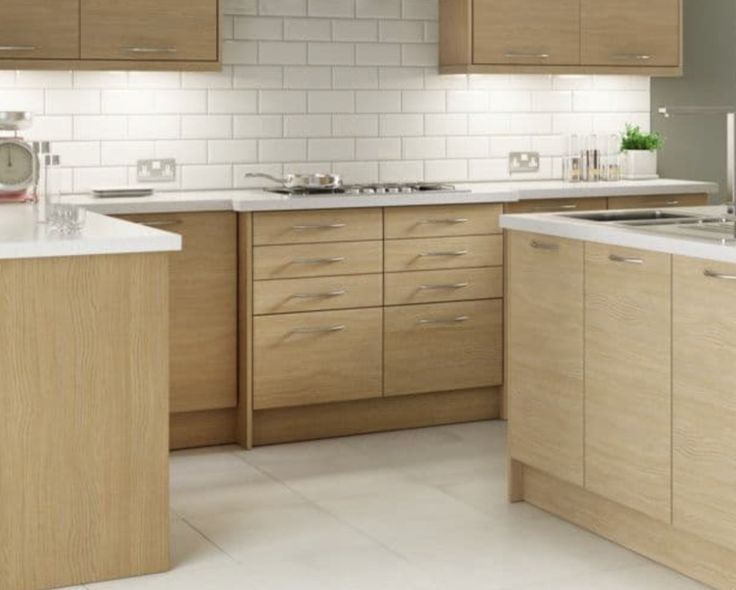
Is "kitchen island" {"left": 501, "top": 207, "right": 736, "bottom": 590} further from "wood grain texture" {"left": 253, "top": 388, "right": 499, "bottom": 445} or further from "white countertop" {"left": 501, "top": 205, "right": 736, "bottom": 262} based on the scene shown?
"wood grain texture" {"left": 253, "top": 388, "right": 499, "bottom": 445}

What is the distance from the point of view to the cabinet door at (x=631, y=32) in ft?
21.6

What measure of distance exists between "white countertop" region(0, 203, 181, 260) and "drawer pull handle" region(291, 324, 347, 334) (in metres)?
1.53

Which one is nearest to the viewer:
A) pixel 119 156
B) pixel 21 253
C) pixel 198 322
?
pixel 21 253

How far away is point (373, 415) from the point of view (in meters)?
6.03

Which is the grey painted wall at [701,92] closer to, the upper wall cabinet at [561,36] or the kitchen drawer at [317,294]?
the upper wall cabinet at [561,36]

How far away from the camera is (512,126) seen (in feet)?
22.5

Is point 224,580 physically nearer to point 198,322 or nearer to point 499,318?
point 198,322

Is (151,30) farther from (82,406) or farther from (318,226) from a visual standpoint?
(82,406)

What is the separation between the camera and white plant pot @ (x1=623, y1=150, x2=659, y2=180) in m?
6.98

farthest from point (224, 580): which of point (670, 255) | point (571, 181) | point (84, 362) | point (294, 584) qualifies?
point (571, 181)

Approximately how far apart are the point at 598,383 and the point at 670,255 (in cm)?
55

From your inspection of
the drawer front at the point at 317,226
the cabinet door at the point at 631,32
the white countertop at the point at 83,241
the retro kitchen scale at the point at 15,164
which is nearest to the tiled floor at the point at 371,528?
the drawer front at the point at 317,226

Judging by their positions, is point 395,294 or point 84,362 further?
point 395,294

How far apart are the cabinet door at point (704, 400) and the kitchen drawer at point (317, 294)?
2.09 m
